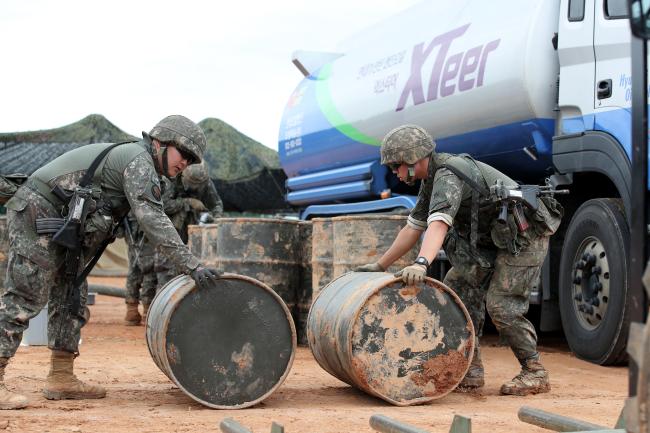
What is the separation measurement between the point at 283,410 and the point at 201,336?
636mm

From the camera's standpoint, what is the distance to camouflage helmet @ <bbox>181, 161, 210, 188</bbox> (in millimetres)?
11312

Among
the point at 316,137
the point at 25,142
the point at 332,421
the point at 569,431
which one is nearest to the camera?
the point at 569,431

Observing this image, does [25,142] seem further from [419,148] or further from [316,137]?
[419,148]

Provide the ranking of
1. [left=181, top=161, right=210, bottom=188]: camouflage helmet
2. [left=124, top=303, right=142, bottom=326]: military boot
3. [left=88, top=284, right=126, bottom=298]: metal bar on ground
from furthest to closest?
[left=88, top=284, right=126, bottom=298]: metal bar on ground
[left=124, top=303, right=142, bottom=326]: military boot
[left=181, top=161, right=210, bottom=188]: camouflage helmet

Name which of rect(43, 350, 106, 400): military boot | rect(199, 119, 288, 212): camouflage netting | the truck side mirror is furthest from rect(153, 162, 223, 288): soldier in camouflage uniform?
the truck side mirror

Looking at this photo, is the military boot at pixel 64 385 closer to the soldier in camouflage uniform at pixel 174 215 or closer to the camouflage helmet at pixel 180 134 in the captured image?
the camouflage helmet at pixel 180 134

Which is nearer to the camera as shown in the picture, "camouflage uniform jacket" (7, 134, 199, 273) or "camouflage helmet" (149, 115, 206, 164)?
"camouflage uniform jacket" (7, 134, 199, 273)

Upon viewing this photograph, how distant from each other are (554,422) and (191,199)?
790 cm

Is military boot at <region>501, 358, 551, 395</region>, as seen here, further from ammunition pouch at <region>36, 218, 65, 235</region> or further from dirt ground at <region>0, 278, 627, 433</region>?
ammunition pouch at <region>36, 218, 65, 235</region>

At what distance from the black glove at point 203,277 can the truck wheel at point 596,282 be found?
10.5 feet

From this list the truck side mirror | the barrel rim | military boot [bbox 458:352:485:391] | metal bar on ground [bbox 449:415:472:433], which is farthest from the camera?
military boot [bbox 458:352:485:391]

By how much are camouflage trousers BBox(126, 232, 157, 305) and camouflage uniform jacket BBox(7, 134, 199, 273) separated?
5.39m

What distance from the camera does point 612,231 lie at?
288 inches

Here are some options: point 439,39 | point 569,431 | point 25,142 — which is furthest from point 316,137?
point 25,142
